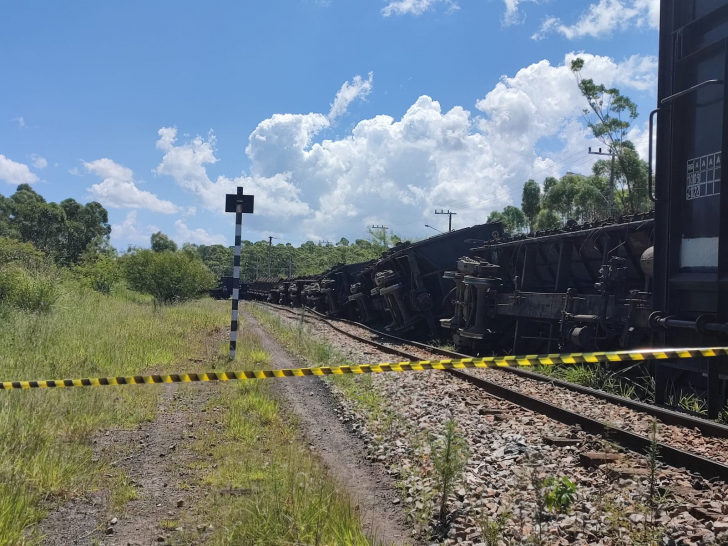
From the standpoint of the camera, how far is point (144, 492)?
167 inches

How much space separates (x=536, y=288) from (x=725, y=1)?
6.99 metres

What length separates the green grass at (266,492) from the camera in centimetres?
341

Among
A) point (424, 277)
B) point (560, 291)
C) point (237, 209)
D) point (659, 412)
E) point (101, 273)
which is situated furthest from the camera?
point (101, 273)

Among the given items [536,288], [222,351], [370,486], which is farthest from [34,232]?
[370,486]

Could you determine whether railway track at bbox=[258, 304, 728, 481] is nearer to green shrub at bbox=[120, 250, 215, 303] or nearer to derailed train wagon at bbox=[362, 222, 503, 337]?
derailed train wagon at bbox=[362, 222, 503, 337]

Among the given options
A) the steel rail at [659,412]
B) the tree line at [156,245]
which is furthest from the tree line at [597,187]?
the steel rail at [659,412]

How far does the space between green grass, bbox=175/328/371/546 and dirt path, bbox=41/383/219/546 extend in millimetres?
173

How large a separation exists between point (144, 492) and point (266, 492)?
1032 millimetres

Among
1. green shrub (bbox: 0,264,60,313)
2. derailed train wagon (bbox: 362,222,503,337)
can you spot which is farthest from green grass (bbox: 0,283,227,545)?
derailed train wagon (bbox: 362,222,503,337)

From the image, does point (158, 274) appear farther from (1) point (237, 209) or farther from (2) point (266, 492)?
(2) point (266, 492)

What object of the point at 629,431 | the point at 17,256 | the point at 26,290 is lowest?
the point at 629,431

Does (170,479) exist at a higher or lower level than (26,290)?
lower

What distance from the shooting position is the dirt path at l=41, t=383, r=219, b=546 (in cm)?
354

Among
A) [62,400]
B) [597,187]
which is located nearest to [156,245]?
[597,187]
